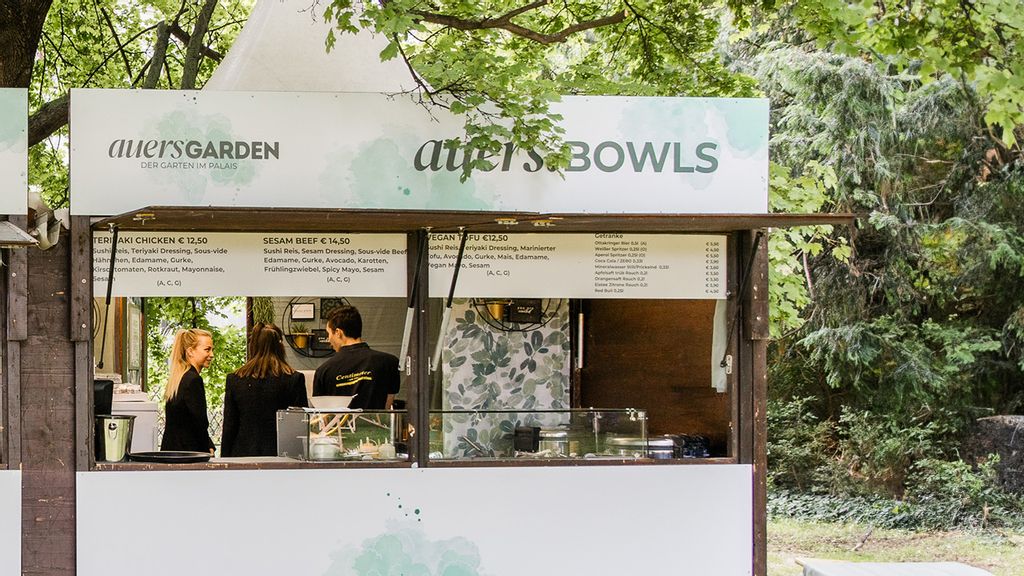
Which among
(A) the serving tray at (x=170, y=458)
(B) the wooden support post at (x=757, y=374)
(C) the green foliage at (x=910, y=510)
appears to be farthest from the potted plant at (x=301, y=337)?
(C) the green foliage at (x=910, y=510)

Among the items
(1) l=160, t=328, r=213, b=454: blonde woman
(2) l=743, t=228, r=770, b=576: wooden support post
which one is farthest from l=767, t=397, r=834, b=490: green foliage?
(1) l=160, t=328, r=213, b=454: blonde woman

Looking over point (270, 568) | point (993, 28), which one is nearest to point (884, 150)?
point (993, 28)

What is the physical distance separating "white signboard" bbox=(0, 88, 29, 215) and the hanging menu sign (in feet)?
1.36

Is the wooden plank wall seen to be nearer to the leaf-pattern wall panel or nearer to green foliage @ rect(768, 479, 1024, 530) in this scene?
the leaf-pattern wall panel

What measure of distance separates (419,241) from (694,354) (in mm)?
2136

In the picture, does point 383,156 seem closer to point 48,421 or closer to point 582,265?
point 582,265

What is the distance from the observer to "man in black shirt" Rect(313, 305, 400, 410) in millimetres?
7281

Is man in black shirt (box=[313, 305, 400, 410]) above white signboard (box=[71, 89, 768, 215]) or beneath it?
beneath

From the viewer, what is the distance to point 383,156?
598cm

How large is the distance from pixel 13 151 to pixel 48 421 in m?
1.26

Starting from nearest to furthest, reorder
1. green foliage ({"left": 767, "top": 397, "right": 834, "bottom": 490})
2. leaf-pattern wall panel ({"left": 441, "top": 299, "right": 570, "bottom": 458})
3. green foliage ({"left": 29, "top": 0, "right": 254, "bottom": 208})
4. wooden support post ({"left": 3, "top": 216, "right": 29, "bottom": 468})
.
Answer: wooden support post ({"left": 3, "top": 216, "right": 29, "bottom": 468})
leaf-pattern wall panel ({"left": 441, "top": 299, "right": 570, "bottom": 458})
green foliage ({"left": 29, "top": 0, "right": 254, "bottom": 208})
green foliage ({"left": 767, "top": 397, "right": 834, "bottom": 490})

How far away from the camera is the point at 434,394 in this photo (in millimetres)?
8281

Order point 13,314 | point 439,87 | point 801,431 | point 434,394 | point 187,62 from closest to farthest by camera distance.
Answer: point 13,314 < point 439,87 < point 434,394 < point 187,62 < point 801,431

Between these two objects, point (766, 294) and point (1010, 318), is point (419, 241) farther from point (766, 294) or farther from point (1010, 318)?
point (1010, 318)
